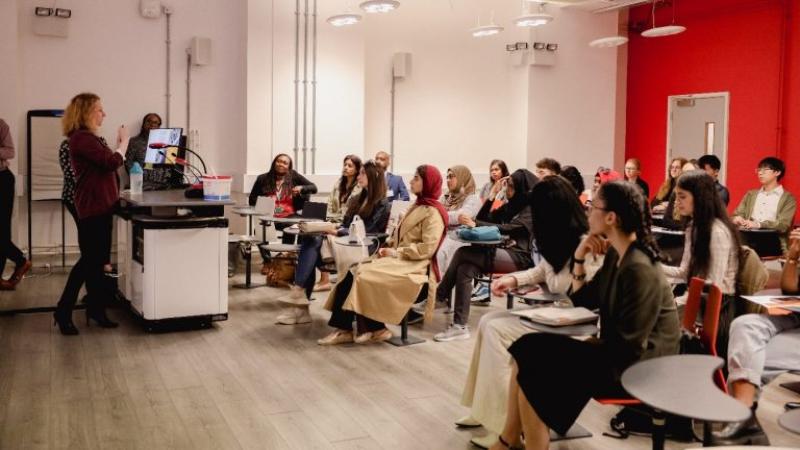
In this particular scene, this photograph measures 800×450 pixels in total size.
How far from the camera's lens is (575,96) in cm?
1177

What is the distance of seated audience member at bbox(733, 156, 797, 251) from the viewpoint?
6.98 meters

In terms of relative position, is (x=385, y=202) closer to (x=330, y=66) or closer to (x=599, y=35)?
(x=330, y=66)

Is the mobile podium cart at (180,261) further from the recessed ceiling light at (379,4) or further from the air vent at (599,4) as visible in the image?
the air vent at (599,4)

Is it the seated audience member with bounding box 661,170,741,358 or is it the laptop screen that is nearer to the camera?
the seated audience member with bounding box 661,170,741,358

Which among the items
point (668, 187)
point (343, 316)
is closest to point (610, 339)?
point (343, 316)

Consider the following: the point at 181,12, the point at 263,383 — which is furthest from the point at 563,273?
the point at 181,12

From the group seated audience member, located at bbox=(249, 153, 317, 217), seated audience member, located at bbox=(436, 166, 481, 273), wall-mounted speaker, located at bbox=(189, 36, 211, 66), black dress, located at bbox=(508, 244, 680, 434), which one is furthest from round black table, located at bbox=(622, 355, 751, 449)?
wall-mounted speaker, located at bbox=(189, 36, 211, 66)

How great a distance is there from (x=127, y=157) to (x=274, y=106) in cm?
184

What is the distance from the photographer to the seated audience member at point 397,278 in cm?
541

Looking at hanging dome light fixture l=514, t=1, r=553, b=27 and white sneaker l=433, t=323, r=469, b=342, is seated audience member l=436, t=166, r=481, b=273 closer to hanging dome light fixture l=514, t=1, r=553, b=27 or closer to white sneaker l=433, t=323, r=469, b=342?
white sneaker l=433, t=323, r=469, b=342

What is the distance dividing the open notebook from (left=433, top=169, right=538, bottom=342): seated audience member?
2.33 metres

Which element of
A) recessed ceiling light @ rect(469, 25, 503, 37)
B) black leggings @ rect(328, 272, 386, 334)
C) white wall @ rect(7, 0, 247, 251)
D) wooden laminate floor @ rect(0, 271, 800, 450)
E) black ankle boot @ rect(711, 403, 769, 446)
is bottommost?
wooden laminate floor @ rect(0, 271, 800, 450)

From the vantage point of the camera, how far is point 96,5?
9266 millimetres

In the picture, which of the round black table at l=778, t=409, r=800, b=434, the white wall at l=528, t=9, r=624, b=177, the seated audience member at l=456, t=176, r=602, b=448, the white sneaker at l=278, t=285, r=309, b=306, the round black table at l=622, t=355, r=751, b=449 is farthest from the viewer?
the white wall at l=528, t=9, r=624, b=177
